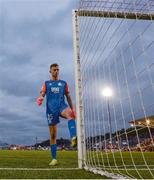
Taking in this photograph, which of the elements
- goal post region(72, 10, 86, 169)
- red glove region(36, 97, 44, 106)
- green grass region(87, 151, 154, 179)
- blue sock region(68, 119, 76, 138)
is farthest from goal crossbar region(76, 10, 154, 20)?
green grass region(87, 151, 154, 179)

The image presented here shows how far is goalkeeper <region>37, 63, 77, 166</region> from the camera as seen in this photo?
20.5ft

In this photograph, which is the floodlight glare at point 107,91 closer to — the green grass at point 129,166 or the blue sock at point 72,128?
the blue sock at point 72,128

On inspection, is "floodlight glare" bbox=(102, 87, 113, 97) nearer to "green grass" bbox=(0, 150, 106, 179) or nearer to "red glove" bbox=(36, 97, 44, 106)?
"red glove" bbox=(36, 97, 44, 106)

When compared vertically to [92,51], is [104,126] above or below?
below

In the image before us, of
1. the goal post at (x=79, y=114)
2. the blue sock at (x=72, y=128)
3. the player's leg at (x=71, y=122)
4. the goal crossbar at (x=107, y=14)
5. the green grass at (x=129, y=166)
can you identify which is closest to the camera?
the green grass at (x=129, y=166)

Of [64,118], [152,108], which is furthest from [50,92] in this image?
[152,108]

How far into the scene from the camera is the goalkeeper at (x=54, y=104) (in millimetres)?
6254

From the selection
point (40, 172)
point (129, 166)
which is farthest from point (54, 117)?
point (40, 172)

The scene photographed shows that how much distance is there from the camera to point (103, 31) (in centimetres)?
517

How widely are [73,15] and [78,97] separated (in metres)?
1.64

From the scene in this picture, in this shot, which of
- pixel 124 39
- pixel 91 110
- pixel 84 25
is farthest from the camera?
pixel 84 25

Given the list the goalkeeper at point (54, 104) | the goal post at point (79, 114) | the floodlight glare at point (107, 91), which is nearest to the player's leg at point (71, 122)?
the goalkeeper at point (54, 104)

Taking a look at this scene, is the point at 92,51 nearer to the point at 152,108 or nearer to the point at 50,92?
the point at 50,92

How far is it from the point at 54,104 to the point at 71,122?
470 millimetres
